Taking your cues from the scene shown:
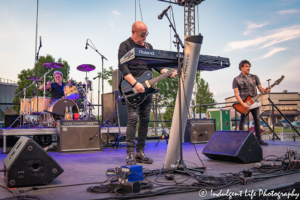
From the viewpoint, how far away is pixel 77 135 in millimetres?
4555

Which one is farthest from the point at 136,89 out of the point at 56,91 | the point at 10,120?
the point at 10,120

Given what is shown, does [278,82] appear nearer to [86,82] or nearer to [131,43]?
[131,43]

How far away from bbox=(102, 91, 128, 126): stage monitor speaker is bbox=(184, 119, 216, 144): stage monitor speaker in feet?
5.28

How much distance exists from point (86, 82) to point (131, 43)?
4.35 metres

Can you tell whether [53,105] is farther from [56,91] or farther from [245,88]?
[245,88]

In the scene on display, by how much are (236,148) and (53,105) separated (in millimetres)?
4350

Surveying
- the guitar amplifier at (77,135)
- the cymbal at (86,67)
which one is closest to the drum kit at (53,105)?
the cymbal at (86,67)

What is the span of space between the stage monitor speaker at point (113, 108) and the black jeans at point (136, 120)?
2875mm

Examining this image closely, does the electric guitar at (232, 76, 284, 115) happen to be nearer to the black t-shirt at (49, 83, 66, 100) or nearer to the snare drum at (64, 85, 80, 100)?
the snare drum at (64, 85, 80, 100)

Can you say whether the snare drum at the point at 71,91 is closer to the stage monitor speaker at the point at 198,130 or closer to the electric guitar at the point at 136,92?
the stage monitor speaker at the point at 198,130

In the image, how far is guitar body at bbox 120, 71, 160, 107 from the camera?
270 cm

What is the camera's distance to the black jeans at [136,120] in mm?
2881

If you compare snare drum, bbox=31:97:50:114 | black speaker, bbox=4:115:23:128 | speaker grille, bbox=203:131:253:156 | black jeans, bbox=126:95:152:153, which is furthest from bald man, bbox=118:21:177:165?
black speaker, bbox=4:115:23:128

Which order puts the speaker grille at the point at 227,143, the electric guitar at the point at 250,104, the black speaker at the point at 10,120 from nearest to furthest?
1. the speaker grille at the point at 227,143
2. the electric guitar at the point at 250,104
3. the black speaker at the point at 10,120
